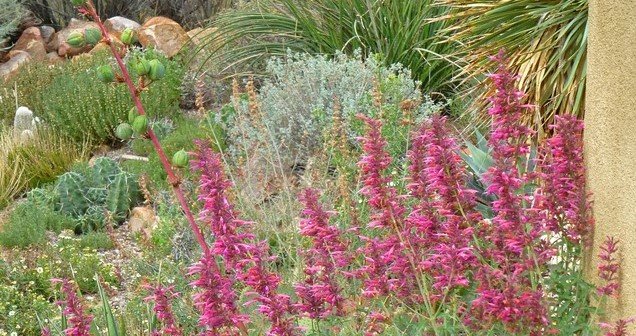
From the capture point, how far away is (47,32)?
1412cm

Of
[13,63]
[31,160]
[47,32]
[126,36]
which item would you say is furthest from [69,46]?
[126,36]

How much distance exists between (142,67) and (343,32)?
6661 mm

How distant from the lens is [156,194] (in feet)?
23.8

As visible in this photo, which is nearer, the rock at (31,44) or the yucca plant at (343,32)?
the yucca plant at (343,32)

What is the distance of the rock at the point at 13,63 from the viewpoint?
40.4 ft

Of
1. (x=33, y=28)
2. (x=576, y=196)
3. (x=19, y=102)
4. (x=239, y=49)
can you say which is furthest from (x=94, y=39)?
(x=33, y=28)

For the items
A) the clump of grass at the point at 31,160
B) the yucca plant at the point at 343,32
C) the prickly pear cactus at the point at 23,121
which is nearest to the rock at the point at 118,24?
the yucca plant at the point at 343,32

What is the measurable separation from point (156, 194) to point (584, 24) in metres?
2.92

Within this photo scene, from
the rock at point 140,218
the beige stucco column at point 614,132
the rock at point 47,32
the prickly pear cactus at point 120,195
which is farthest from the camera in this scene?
the rock at point 47,32

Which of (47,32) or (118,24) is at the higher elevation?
(118,24)

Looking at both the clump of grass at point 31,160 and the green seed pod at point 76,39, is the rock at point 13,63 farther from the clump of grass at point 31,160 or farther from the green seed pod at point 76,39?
the green seed pod at point 76,39

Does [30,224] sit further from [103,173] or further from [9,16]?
[9,16]

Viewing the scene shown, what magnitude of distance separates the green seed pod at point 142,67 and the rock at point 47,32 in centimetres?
1145

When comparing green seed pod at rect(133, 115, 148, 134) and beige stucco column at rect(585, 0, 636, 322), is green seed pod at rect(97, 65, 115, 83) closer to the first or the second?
green seed pod at rect(133, 115, 148, 134)
